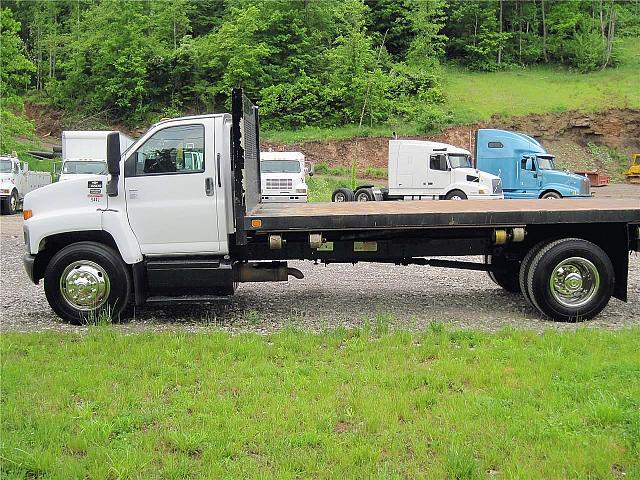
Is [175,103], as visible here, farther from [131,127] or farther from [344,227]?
[344,227]

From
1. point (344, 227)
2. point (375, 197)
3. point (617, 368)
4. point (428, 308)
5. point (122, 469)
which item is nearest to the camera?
point (122, 469)

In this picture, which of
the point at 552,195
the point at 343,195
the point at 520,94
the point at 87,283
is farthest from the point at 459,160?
the point at 520,94

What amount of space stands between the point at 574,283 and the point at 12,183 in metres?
22.2

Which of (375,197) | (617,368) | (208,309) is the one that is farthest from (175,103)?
(617,368)

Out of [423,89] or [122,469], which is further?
[423,89]

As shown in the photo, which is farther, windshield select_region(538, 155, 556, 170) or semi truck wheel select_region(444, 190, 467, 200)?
windshield select_region(538, 155, 556, 170)

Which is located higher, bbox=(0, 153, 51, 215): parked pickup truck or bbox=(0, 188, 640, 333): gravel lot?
bbox=(0, 153, 51, 215): parked pickup truck

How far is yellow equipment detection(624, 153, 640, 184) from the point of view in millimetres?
42219

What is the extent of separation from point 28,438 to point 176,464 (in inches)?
45.3

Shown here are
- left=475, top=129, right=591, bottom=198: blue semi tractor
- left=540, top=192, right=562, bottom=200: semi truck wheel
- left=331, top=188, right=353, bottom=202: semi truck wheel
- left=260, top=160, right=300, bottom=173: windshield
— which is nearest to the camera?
left=260, top=160, right=300, bottom=173: windshield

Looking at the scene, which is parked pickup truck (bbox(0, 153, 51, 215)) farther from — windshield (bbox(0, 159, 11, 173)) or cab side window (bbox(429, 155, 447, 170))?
cab side window (bbox(429, 155, 447, 170))

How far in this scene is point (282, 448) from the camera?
4.37 meters

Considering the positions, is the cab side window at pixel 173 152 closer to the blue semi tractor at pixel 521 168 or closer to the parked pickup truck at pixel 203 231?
the parked pickup truck at pixel 203 231

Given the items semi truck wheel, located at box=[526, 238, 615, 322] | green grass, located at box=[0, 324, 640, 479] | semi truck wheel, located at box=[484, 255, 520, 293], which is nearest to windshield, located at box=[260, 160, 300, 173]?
semi truck wheel, located at box=[484, 255, 520, 293]
